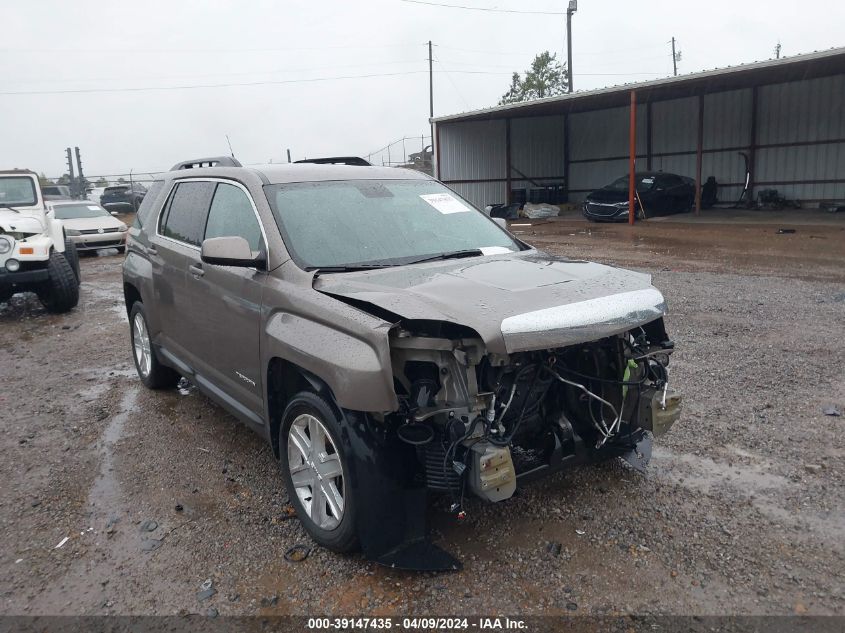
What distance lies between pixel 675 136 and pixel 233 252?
25991 mm

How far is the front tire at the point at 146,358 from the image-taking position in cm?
569

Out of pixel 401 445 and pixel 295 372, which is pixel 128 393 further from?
pixel 401 445

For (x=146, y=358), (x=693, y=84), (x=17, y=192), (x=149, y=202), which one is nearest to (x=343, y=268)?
(x=149, y=202)

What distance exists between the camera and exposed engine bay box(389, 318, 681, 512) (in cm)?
291

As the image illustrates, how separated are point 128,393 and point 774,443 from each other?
5.09m

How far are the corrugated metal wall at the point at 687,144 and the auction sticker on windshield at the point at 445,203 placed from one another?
74.0 feet

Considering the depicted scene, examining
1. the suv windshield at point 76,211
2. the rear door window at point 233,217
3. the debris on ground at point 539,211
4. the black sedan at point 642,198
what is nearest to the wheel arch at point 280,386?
the rear door window at point 233,217

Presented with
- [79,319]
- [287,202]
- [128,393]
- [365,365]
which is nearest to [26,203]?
[79,319]

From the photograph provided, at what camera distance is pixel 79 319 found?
954 centimetres

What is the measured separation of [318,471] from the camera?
130 inches

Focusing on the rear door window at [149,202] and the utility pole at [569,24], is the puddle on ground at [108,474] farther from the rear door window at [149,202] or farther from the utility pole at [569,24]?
the utility pole at [569,24]

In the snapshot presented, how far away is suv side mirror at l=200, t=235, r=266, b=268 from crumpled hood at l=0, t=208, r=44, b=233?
691 centimetres

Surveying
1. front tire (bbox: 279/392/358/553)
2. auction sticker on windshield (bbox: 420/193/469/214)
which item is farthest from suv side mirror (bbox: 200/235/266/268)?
auction sticker on windshield (bbox: 420/193/469/214)

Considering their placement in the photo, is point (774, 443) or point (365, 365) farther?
point (774, 443)
